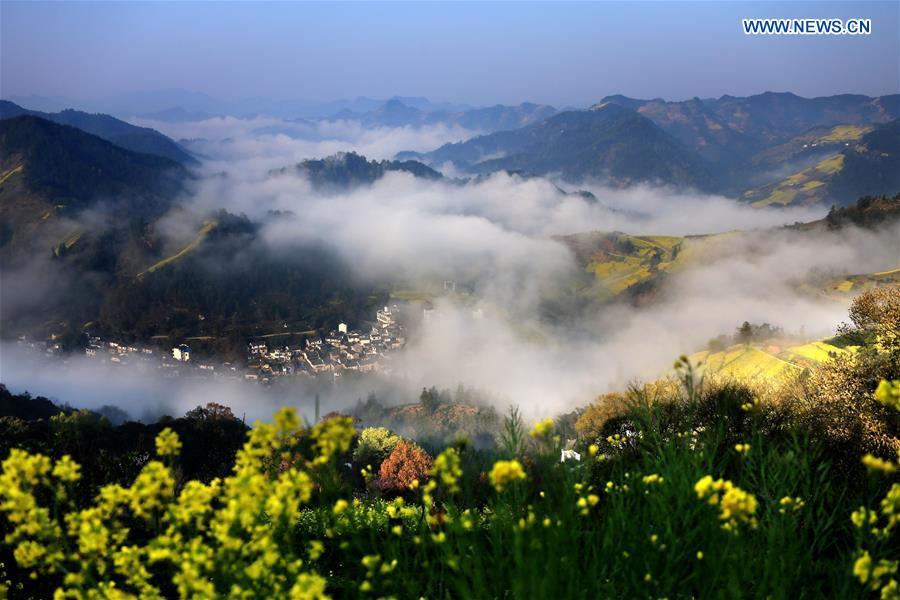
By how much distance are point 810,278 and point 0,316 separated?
762 ft

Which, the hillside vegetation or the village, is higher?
the hillside vegetation

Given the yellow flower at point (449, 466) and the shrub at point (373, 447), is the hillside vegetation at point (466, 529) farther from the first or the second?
Result: the shrub at point (373, 447)

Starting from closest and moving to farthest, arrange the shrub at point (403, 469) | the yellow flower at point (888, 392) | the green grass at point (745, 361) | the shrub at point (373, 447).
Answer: the yellow flower at point (888, 392) < the shrub at point (403, 469) < the shrub at point (373, 447) < the green grass at point (745, 361)

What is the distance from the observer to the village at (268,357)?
149 metres

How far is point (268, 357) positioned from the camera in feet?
519

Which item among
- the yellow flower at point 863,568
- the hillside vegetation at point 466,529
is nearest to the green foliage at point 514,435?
the hillside vegetation at point 466,529

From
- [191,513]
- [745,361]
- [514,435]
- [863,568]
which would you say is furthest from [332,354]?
[863,568]

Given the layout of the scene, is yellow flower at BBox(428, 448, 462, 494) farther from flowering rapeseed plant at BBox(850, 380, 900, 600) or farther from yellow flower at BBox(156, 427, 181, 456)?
A: flowering rapeseed plant at BBox(850, 380, 900, 600)

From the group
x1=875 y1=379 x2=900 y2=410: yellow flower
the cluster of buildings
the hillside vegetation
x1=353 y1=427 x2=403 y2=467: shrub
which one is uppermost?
x1=875 y1=379 x2=900 y2=410: yellow flower

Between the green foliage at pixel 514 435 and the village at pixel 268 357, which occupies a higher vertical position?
the green foliage at pixel 514 435

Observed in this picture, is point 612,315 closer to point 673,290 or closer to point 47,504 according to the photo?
point 673,290

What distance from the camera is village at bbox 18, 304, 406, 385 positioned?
149 metres

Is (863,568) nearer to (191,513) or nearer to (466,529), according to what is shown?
(466,529)

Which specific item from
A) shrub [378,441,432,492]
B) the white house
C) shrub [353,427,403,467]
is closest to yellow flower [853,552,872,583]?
shrub [378,441,432,492]
